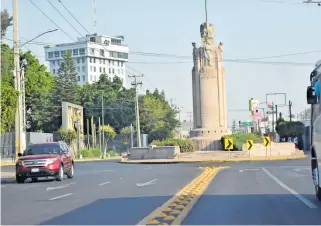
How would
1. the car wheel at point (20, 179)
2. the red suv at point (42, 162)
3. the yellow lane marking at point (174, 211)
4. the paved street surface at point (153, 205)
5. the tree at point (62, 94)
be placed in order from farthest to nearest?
the tree at point (62, 94) < the car wheel at point (20, 179) < the red suv at point (42, 162) < the paved street surface at point (153, 205) < the yellow lane marking at point (174, 211)

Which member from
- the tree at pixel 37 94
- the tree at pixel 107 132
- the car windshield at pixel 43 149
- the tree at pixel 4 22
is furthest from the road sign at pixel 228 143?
the tree at pixel 37 94

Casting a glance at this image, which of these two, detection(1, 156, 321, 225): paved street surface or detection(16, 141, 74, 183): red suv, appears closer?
detection(1, 156, 321, 225): paved street surface

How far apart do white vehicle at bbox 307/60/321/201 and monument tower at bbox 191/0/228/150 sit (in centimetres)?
4202

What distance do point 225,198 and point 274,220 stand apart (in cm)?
490

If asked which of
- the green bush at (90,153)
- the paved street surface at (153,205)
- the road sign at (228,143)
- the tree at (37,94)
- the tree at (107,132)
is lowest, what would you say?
the paved street surface at (153,205)

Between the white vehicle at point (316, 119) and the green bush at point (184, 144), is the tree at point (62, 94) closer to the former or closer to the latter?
the green bush at point (184, 144)

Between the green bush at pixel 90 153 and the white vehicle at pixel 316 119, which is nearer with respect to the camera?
the white vehicle at pixel 316 119

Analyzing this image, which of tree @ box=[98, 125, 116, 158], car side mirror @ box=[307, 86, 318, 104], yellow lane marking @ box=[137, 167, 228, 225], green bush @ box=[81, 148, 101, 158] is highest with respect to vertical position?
tree @ box=[98, 125, 116, 158]

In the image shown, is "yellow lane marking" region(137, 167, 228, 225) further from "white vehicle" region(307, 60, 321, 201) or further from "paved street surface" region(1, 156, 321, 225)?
"white vehicle" region(307, 60, 321, 201)

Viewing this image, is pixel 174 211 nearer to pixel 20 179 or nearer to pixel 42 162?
pixel 42 162

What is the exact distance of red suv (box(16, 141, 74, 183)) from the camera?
26.6m

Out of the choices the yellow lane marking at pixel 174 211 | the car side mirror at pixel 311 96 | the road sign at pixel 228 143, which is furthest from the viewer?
the road sign at pixel 228 143

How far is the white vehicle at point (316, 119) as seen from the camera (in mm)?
14195

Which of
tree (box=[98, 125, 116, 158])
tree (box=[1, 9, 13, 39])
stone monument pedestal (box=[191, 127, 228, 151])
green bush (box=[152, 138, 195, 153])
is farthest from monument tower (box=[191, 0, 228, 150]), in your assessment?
tree (box=[98, 125, 116, 158])
